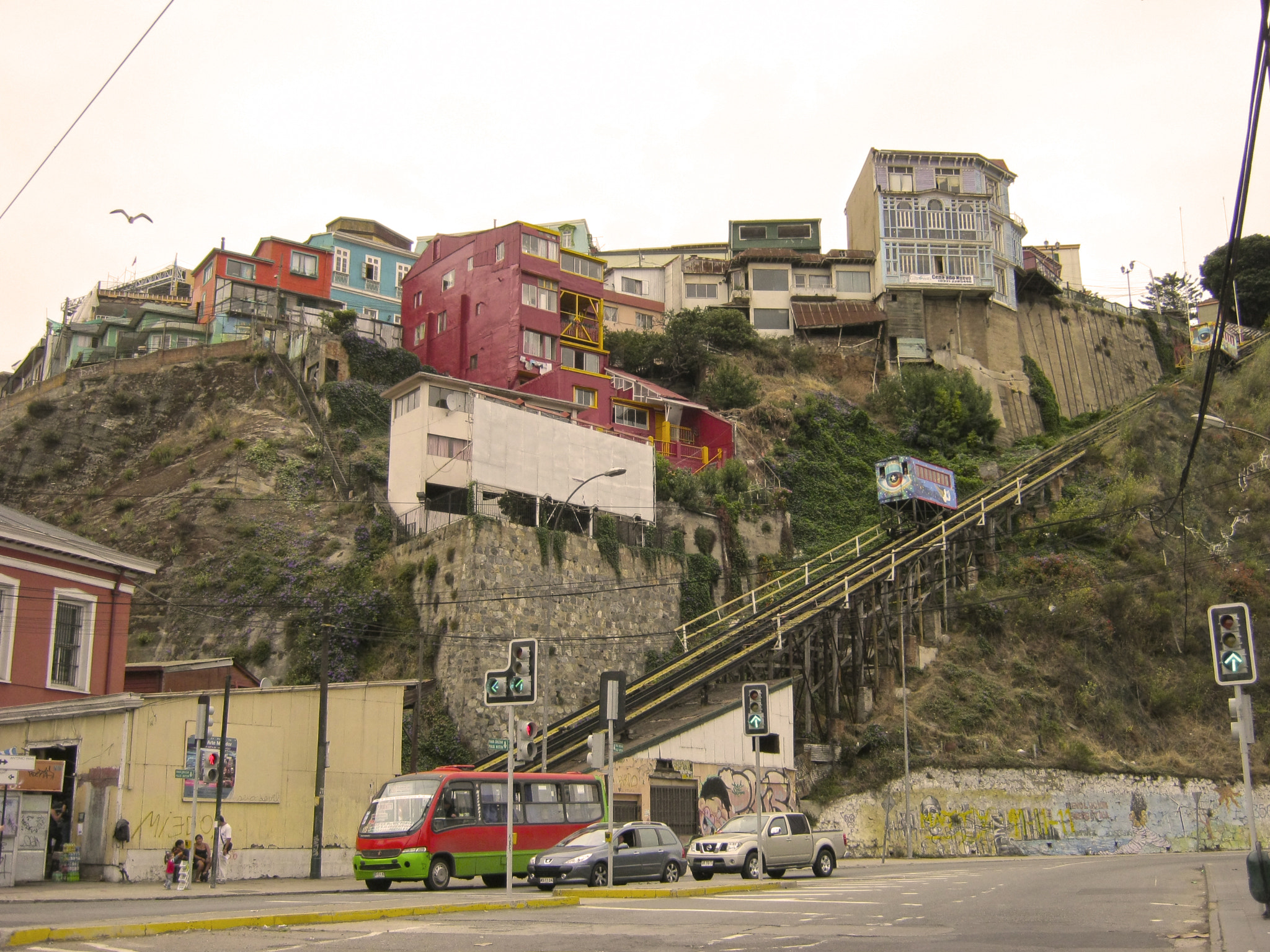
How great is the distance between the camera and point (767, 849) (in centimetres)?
2447

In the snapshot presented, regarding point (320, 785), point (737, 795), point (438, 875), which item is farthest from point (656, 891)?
point (737, 795)

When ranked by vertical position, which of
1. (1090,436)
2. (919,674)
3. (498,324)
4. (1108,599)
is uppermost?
(498,324)

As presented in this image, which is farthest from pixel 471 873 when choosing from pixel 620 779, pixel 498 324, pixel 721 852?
pixel 498 324

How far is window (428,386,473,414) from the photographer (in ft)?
152

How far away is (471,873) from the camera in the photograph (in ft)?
79.7

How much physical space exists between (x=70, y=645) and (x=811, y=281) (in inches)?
2279

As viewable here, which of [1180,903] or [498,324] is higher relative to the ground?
[498,324]

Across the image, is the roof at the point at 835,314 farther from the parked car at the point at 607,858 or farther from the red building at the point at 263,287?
the parked car at the point at 607,858

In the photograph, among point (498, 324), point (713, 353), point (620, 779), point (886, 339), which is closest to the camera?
point (620, 779)

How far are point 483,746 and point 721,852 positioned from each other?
1493 centimetres

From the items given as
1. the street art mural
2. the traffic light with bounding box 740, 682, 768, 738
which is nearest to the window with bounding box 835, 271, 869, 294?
the street art mural

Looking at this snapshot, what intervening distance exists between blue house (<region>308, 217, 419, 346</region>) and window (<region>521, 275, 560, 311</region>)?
10705 millimetres

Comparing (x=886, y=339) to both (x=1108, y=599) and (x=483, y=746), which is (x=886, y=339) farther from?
(x=483, y=746)

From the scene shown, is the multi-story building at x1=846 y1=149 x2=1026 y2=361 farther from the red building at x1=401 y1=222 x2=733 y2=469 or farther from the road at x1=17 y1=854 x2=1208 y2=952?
the road at x1=17 y1=854 x2=1208 y2=952
